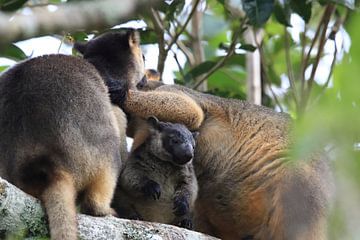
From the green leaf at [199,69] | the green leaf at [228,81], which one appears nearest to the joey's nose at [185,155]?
the green leaf at [199,69]

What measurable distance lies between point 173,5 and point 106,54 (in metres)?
1.06

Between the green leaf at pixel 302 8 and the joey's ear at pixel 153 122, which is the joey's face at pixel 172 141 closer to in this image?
the joey's ear at pixel 153 122

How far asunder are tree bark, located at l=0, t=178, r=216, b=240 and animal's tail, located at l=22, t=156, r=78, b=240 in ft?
0.34

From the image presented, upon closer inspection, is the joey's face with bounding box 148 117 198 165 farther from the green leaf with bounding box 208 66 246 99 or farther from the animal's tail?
the green leaf with bounding box 208 66 246 99

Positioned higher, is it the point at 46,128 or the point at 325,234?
the point at 46,128

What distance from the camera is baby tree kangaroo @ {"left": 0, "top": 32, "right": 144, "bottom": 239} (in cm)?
414

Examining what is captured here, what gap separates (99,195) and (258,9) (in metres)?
2.58

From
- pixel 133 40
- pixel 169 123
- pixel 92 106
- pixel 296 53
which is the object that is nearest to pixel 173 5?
pixel 133 40

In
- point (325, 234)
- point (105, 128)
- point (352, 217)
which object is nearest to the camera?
point (352, 217)

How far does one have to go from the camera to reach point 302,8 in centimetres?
695

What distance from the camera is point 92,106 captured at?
4.60 m

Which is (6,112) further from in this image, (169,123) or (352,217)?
(352,217)

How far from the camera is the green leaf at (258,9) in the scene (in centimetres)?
608

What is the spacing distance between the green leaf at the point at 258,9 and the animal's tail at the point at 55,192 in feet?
Result: 8.75
